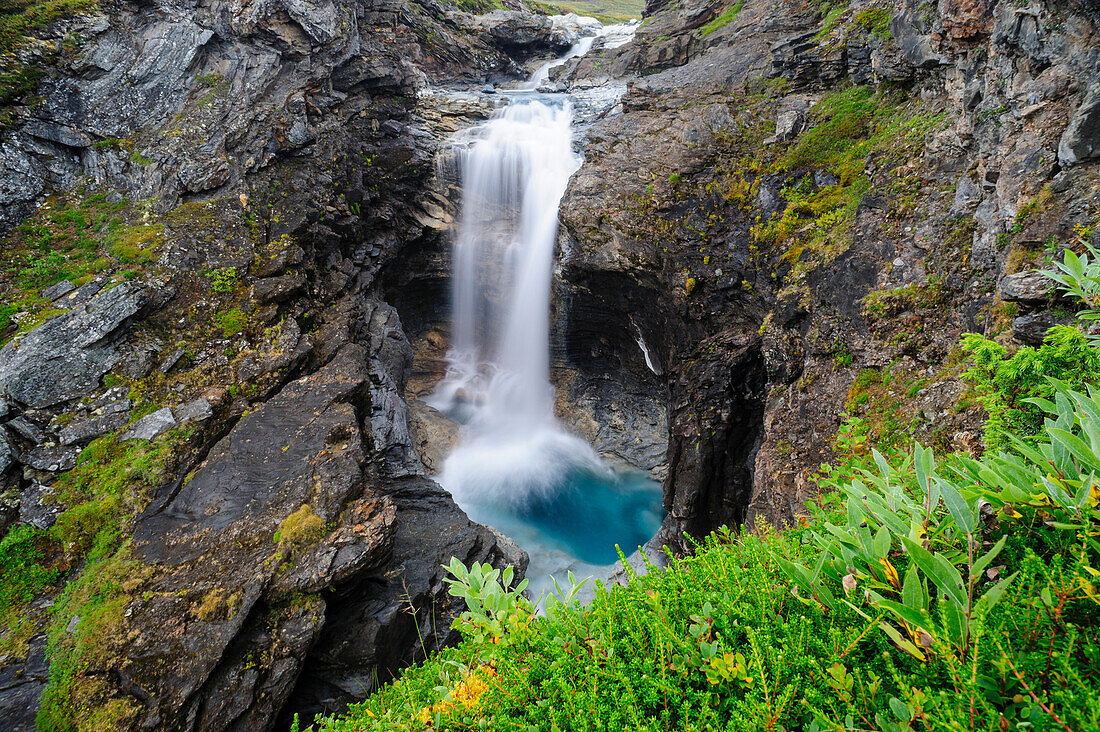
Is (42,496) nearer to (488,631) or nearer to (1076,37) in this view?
(488,631)

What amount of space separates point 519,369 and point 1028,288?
15611 mm

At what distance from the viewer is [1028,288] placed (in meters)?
4.22

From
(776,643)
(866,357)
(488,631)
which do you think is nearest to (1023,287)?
(866,357)

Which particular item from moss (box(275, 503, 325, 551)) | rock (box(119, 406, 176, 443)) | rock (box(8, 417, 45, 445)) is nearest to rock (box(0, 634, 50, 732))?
moss (box(275, 503, 325, 551))

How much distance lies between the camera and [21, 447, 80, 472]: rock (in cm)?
713

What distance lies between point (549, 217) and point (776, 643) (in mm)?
16293

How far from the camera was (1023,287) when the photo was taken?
424cm

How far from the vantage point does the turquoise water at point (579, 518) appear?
43.9ft

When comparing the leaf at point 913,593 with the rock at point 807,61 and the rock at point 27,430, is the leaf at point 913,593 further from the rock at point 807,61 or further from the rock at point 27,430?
the rock at point 807,61

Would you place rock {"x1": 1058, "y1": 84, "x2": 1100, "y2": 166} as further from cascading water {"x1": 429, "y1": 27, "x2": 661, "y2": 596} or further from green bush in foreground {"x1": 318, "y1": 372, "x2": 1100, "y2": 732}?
cascading water {"x1": 429, "y1": 27, "x2": 661, "y2": 596}

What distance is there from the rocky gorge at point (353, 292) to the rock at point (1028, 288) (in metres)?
0.03

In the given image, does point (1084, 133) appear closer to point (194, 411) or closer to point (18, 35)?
point (194, 411)

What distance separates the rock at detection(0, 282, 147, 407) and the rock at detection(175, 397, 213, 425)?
1.49m

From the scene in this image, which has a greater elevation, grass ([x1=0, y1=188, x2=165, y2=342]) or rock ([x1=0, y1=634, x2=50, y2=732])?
grass ([x1=0, y1=188, x2=165, y2=342])
